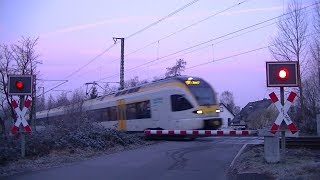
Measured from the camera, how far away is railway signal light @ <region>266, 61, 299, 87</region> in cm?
1301

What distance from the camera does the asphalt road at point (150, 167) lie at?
1248cm

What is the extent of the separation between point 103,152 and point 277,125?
8147 millimetres

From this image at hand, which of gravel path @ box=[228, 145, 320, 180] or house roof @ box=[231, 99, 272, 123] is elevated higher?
house roof @ box=[231, 99, 272, 123]

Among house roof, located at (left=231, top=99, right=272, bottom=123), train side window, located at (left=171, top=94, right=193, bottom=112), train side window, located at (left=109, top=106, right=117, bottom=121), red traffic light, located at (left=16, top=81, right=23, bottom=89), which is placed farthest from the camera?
house roof, located at (left=231, top=99, right=272, bottom=123)

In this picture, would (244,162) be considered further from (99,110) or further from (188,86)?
(99,110)

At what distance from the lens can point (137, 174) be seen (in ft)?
41.9

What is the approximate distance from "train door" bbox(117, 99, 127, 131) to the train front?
7.12m

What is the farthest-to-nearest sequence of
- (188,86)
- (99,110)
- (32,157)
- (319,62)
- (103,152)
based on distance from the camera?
(319,62), (99,110), (188,86), (103,152), (32,157)

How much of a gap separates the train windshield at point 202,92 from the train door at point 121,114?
7104mm

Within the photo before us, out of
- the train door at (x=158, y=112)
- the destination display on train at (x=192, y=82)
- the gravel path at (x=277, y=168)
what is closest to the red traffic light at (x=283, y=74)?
the gravel path at (x=277, y=168)

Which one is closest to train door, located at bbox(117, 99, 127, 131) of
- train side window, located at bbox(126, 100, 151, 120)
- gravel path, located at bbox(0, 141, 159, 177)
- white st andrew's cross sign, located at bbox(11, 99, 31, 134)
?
train side window, located at bbox(126, 100, 151, 120)

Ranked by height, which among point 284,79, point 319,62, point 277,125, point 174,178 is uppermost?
point 319,62

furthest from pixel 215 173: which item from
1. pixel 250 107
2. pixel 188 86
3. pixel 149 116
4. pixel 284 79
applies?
pixel 250 107

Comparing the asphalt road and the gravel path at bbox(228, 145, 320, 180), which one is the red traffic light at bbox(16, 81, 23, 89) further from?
the gravel path at bbox(228, 145, 320, 180)
